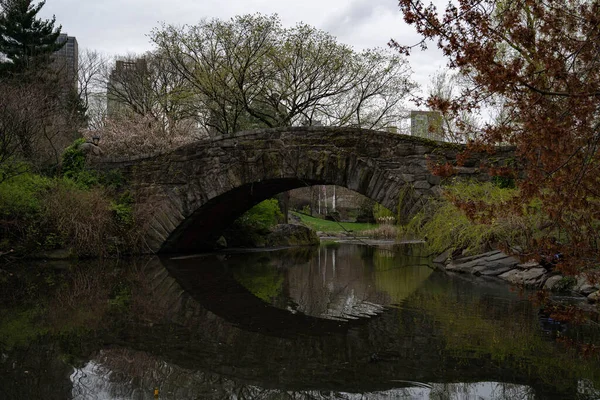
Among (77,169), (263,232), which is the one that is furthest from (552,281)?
(263,232)

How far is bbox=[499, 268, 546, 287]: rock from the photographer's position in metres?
7.96

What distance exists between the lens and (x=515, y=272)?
880 centimetres

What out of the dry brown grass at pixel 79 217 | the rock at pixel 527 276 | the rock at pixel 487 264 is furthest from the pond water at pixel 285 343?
the dry brown grass at pixel 79 217

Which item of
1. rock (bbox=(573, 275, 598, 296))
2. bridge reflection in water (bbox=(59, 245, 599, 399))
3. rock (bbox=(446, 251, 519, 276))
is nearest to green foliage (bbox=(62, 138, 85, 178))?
bridge reflection in water (bbox=(59, 245, 599, 399))

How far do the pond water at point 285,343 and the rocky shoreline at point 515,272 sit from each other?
49cm

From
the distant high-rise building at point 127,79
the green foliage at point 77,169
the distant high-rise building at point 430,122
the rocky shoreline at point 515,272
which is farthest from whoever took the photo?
the distant high-rise building at point 127,79

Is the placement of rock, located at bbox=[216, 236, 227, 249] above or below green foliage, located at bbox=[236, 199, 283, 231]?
below

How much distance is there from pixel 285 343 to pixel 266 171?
6645 mm

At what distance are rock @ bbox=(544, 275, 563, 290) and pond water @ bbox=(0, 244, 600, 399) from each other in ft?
1.61

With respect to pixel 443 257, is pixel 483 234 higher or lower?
higher

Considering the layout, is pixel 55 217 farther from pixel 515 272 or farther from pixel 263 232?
pixel 515 272

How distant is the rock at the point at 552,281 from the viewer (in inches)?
294

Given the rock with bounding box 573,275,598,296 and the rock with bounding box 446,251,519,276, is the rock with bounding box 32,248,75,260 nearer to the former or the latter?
the rock with bounding box 446,251,519,276

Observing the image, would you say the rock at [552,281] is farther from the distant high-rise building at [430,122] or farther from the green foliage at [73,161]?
the green foliage at [73,161]
